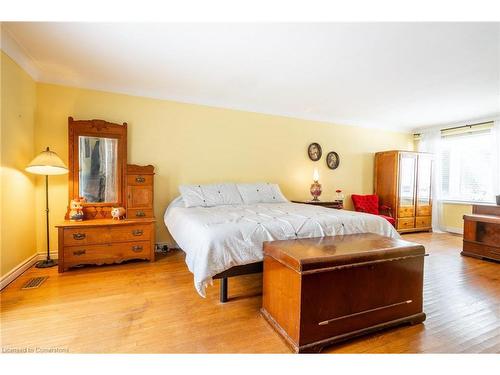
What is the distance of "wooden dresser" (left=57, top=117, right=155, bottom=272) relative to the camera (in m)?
2.80

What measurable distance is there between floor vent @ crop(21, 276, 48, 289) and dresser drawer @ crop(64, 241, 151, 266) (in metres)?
0.27

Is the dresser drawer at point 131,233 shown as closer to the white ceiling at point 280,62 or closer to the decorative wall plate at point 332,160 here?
the white ceiling at point 280,62

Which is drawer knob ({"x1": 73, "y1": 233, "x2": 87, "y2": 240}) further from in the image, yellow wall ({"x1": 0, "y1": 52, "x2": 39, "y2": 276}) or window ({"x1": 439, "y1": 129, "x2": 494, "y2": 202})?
window ({"x1": 439, "y1": 129, "x2": 494, "y2": 202})

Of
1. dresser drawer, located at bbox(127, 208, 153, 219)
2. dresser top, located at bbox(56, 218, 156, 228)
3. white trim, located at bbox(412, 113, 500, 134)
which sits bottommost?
dresser top, located at bbox(56, 218, 156, 228)

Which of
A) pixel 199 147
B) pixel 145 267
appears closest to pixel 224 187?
pixel 199 147

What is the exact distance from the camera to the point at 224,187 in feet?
12.0

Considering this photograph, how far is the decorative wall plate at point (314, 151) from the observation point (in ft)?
15.5

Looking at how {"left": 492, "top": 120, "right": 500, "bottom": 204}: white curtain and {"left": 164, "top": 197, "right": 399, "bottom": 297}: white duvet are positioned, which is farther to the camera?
{"left": 492, "top": 120, "right": 500, "bottom": 204}: white curtain

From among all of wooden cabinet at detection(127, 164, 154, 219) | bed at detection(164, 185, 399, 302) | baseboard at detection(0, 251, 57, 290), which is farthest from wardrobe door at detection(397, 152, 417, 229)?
baseboard at detection(0, 251, 57, 290)

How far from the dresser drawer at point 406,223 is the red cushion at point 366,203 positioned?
508 mm

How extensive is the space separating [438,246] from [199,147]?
14.0ft

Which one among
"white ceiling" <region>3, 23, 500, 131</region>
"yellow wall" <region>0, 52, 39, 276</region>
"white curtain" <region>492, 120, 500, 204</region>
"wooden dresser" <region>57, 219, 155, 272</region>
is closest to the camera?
"white ceiling" <region>3, 23, 500, 131</region>

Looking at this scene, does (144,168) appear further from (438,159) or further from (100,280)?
(438,159)

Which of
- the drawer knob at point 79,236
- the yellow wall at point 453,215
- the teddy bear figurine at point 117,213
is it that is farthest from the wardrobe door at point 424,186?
the drawer knob at point 79,236
